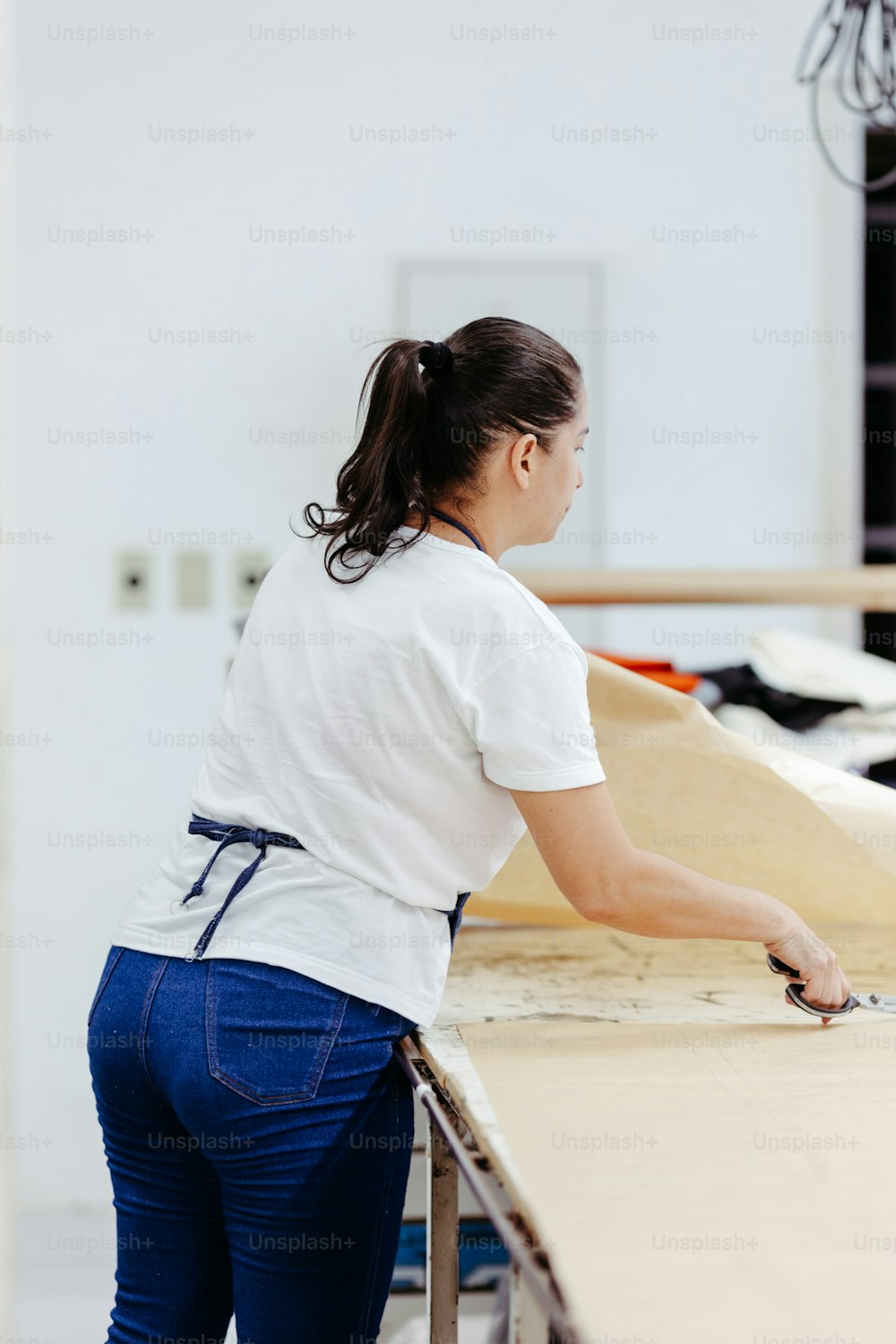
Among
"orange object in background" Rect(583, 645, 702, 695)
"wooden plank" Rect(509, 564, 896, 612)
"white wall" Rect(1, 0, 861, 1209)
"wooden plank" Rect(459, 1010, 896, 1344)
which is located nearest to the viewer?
"wooden plank" Rect(459, 1010, 896, 1344)

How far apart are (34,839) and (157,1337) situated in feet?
4.92

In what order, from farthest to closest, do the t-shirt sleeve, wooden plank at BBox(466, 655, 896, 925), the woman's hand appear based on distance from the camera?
wooden plank at BBox(466, 655, 896, 925)
the woman's hand
the t-shirt sleeve

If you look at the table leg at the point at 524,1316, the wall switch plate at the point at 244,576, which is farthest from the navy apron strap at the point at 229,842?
the wall switch plate at the point at 244,576

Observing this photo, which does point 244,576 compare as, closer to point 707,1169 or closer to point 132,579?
point 132,579

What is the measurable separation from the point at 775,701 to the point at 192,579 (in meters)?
1.12

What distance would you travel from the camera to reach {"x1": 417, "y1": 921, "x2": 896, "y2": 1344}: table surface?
62 cm

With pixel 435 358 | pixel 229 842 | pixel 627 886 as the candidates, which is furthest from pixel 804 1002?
pixel 435 358

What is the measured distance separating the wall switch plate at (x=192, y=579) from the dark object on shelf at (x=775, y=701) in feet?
3.29

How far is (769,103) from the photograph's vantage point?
254 centimetres

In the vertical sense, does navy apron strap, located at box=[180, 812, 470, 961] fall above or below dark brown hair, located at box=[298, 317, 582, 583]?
below

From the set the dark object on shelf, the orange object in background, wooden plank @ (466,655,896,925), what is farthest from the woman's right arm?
the dark object on shelf

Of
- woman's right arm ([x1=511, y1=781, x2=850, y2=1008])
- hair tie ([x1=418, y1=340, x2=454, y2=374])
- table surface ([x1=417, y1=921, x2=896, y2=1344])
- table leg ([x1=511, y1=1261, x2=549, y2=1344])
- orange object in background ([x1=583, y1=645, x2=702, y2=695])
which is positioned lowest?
table leg ([x1=511, y1=1261, x2=549, y2=1344])

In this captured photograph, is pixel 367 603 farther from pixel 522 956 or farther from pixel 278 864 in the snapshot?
pixel 522 956

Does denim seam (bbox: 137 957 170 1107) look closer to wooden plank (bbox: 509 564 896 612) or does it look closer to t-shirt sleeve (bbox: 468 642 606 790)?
t-shirt sleeve (bbox: 468 642 606 790)
